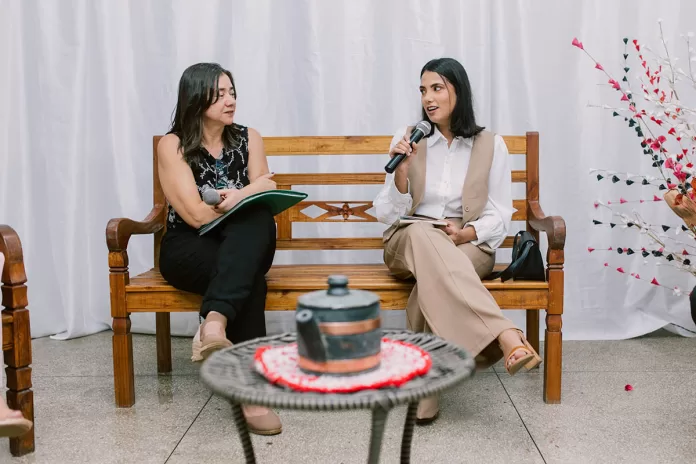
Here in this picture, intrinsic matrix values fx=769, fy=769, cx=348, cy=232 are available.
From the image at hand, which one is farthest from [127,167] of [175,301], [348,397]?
[348,397]

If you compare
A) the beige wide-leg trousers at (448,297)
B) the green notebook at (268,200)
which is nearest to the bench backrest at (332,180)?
the green notebook at (268,200)

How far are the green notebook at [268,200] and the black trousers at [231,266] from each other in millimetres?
33

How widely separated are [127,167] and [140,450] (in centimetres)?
150

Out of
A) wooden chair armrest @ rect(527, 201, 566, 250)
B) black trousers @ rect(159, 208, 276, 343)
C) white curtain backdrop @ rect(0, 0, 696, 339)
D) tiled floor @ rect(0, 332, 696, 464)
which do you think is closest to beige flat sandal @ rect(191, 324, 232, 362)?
black trousers @ rect(159, 208, 276, 343)

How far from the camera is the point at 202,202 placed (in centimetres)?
243

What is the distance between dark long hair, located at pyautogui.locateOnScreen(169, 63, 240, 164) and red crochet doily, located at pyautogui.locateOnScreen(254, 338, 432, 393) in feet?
4.15

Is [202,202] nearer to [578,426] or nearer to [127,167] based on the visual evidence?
[127,167]

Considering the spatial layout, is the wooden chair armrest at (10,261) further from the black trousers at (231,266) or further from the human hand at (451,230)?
the human hand at (451,230)

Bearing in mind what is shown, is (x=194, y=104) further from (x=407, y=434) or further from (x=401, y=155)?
(x=407, y=434)

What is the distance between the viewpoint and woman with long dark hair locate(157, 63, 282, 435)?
7.05ft

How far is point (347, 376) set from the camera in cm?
121

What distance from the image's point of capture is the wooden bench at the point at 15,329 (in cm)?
198

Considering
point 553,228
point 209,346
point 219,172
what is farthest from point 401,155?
point 209,346

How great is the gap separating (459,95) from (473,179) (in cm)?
29
